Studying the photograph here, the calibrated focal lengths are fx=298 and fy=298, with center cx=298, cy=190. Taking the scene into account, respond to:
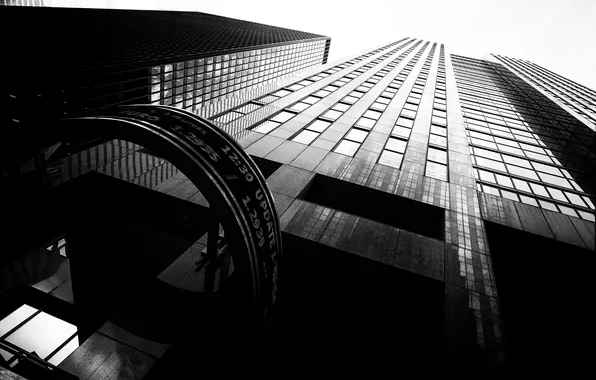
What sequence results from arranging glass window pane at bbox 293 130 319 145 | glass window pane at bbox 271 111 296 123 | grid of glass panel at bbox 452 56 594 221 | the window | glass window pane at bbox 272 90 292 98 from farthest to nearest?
1. glass window pane at bbox 272 90 292 98
2. the window
3. glass window pane at bbox 271 111 296 123
4. glass window pane at bbox 293 130 319 145
5. grid of glass panel at bbox 452 56 594 221

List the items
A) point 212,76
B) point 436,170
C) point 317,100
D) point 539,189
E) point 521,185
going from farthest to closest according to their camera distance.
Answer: point 212,76, point 317,100, point 436,170, point 521,185, point 539,189

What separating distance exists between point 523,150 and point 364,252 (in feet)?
A: 62.8

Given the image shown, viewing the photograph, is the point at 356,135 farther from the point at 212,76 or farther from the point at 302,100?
the point at 212,76

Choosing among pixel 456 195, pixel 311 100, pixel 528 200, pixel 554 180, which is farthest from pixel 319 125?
pixel 554 180

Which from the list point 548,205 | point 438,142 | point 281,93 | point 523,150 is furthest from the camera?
point 281,93

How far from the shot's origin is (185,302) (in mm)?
9891

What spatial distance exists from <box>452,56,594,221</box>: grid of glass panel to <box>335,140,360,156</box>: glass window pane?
7.48m

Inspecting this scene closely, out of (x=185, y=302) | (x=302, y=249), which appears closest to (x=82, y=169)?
(x=185, y=302)

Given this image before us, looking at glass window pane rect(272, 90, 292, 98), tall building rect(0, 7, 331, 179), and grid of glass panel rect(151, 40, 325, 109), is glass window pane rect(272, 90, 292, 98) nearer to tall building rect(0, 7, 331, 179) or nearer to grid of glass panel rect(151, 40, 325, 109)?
tall building rect(0, 7, 331, 179)

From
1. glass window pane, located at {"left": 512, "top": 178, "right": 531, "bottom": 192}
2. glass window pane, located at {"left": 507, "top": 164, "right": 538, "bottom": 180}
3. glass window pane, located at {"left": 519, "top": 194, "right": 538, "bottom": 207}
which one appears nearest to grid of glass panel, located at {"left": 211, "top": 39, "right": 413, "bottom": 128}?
glass window pane, located at {"left": 507, "top": 164, "right": 538, "bottom": 180}

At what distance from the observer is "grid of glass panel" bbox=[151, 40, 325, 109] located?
114 feet

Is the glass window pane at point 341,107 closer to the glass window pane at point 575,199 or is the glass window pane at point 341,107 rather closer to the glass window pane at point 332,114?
the glass window pane at point 332,114

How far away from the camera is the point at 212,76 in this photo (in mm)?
45750

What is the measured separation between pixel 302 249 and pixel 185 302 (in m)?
4.66
